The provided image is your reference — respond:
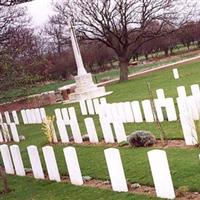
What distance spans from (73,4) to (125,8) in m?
4.04

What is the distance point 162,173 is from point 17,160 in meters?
4.66

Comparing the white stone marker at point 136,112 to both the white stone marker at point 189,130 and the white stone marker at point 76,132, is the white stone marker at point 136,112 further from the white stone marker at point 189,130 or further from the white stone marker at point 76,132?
the white stone marker at point 189,130

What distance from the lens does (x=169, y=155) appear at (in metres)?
10.1

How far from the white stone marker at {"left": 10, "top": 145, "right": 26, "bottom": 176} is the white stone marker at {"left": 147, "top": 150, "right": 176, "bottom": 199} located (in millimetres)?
4409

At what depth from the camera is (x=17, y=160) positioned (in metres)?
11.4

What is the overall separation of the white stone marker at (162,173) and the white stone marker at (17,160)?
441 centimetres

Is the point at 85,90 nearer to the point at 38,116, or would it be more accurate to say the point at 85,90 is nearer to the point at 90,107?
the point at 38,116

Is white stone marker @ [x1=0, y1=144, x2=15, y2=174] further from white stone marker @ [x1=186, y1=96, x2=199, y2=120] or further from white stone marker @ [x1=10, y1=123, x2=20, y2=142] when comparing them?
white stone marker @ [x1=10, y1=123, x2=20, y2=142]

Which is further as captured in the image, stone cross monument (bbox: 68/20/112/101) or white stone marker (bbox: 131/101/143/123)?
stone cross monument (bbox: 68/20/112/101)

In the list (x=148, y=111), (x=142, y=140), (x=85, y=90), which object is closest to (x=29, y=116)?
(x=85, y=90)

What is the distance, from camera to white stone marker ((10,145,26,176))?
11.3 m

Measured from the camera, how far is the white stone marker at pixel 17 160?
11.3 metres

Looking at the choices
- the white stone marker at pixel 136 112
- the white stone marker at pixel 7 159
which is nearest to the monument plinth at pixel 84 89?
the white stone marker at pixel 136 112

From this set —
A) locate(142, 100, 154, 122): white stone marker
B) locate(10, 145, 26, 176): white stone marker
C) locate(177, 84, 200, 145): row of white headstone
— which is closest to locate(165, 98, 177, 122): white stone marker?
locate(142, 100, 154, 122): white stone marker
